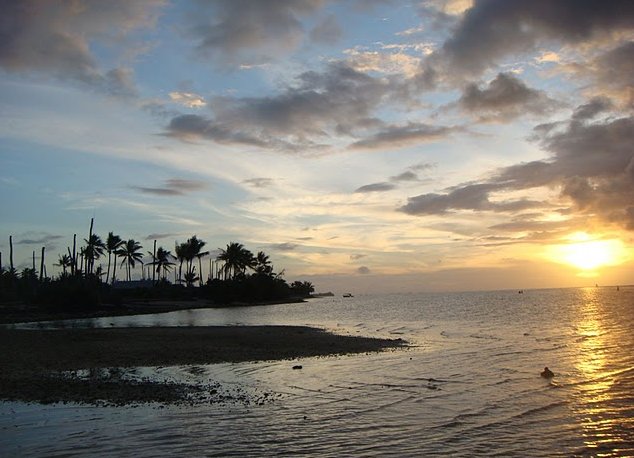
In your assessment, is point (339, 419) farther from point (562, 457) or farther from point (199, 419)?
point (562, 457)

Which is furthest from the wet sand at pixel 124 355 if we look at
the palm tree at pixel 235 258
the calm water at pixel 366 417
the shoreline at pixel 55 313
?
the palm tree at pixel 235 258

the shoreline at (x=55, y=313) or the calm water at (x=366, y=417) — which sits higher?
the shoreline at (x=55, y=313)

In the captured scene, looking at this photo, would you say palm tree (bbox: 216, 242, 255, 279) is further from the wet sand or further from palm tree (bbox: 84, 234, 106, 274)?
the wet sand

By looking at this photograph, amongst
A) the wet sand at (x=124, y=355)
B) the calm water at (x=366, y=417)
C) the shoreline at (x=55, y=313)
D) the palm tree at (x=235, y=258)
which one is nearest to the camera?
the calm water at (x=366, y=417)

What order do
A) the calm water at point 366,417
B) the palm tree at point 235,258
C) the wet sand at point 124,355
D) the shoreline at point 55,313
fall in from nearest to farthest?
the calm water at point 366,417 < the wet sand at point 124,355 < the shoreline at point 55,313 < the palm tree at point 235,258

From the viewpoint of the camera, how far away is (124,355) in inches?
1145

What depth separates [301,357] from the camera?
2989cm

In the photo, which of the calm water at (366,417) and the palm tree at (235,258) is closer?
the calm water at (366,417)

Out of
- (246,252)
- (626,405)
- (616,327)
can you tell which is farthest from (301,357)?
(246,252)

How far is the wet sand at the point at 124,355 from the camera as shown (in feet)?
60.5

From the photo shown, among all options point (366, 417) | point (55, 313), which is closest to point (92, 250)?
point (55, 313)

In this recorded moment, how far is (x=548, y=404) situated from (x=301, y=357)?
14.4 metres

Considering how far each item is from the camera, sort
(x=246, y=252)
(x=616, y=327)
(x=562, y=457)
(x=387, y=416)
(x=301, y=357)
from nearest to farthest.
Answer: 1. (x=562, y=457)
2. (x=387, y=416)
3. (x=301, y=357)
4. (x=616, y=327)
5. (x=246, y=252)

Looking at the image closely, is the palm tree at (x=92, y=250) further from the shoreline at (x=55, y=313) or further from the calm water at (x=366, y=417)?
the calm water at (x=366, y=417)
